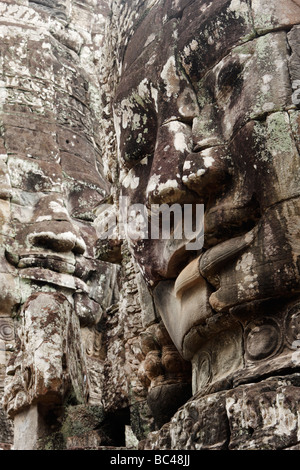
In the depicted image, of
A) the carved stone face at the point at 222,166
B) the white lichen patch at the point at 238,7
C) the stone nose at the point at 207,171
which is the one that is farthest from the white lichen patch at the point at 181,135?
the white lichen patch at the point at 238,7

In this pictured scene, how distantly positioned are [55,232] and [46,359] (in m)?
3.13

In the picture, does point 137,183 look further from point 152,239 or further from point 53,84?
point 53,84

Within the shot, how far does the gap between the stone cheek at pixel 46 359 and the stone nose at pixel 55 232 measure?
2.68 metres

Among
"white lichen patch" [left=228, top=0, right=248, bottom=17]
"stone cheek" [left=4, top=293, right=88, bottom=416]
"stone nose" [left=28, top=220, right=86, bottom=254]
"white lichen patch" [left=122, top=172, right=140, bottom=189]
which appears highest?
"stone nose" [left=28, top=220, right=86, bottom=254]

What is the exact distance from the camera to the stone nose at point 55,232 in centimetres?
759

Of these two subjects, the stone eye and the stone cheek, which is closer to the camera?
the stone eye

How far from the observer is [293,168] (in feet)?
11.3

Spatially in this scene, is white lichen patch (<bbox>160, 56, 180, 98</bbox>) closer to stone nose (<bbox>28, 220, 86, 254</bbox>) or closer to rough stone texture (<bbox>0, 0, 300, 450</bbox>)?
rough stone texture (<bbox>0, 0, 300, 450</bbox>)

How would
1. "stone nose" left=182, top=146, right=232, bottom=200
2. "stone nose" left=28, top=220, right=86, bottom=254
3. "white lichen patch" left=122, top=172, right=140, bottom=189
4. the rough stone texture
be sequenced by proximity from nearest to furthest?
the rough stone texture → "stone nose" left=182, top=146, right=232, bottom=200 → "white lichen patch" left=122, top=172, right=140, bottom=189 → "stone nose" left=28, top=220, right=86, bottom=254

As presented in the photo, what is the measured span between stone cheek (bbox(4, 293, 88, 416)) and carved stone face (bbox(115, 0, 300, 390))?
763 mm

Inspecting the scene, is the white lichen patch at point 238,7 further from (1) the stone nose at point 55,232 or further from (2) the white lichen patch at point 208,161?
(1) the stone nose at point 55,232

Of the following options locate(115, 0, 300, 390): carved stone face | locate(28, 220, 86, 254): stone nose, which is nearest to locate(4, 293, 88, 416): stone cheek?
locate(115, 0, 300, 390): carved stone face

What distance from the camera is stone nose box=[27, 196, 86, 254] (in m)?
7.59

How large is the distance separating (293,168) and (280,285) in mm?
467
